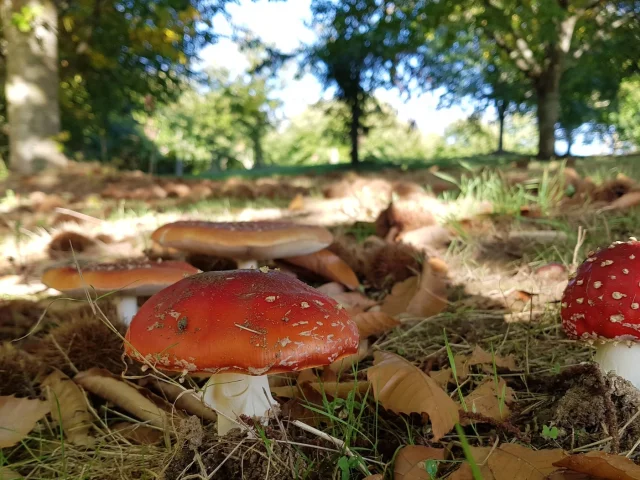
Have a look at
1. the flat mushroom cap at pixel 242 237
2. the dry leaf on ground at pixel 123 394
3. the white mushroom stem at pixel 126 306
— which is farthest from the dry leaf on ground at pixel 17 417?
the flat mushroom cap at pixel 242 237

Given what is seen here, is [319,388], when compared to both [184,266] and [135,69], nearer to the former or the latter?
[184,266]

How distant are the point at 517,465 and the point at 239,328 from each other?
23.4 inches

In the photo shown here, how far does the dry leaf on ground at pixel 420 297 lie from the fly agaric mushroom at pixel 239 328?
777 millimetres

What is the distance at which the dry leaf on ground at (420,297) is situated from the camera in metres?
1.86

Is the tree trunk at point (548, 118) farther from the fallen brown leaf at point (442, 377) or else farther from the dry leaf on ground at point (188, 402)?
the dry leaf on ground at point (188, 402)

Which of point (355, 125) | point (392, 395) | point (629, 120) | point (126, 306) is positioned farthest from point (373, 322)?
point (629, 120)

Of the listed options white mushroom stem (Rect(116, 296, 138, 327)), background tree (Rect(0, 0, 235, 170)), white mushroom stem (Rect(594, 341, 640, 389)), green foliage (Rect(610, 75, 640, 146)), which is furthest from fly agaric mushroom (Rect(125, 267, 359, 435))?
green foliage (Rect(610, 75, 640, 146))

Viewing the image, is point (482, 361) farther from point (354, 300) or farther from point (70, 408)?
point (70, 408)

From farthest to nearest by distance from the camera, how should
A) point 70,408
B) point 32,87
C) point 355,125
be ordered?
point 355,125, point 32,87, point 70,408

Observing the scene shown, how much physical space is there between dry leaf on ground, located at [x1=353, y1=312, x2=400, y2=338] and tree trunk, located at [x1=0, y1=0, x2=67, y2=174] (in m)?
7.00

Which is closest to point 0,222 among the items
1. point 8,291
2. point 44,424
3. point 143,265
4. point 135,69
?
point 8,291

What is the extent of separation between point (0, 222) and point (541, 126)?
1048 cm

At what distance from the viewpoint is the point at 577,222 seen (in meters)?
2.71

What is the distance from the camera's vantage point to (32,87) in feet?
23.0
